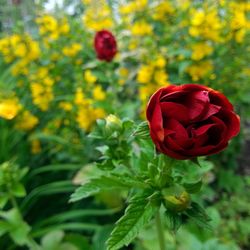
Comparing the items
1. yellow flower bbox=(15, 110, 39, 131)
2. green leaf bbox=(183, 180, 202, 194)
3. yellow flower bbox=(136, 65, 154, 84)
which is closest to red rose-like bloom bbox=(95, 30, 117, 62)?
yellow flower bbox=(136, 65, 154, 84)

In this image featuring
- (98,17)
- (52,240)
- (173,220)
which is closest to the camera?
(173,220)

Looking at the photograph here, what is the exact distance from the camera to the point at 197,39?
1625mm

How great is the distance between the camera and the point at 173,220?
1.92 feet

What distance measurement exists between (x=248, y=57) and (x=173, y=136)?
133 centimetres

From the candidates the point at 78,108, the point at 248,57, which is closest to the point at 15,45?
the point at 78,108

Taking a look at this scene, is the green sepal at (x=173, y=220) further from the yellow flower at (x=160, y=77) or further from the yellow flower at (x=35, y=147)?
the yellow flower at (x=35, y=147)

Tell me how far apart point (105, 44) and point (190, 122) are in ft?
2.75

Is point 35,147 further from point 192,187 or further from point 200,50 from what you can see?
point 192,187

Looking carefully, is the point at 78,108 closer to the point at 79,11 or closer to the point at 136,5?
the point at 136,5

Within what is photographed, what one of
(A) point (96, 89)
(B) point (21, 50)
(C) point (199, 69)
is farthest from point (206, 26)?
(B) point (21, 50)

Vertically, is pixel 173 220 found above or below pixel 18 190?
above

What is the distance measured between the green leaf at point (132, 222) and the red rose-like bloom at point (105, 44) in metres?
0.78

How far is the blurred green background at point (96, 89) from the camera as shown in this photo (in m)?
1.57

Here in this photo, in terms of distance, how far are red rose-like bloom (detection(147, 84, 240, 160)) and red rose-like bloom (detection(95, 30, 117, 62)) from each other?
2.65ft
